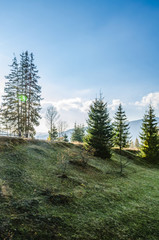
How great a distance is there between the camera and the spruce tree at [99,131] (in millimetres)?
18281

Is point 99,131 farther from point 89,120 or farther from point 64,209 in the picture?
point 64,209

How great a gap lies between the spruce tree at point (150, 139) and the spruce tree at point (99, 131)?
10.2m

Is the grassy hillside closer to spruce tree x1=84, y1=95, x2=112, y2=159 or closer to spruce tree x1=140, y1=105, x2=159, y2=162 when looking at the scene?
spruce tree x1=84, y1=95, x2=112, y2=159

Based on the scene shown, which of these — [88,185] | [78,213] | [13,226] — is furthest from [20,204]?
[88,185]

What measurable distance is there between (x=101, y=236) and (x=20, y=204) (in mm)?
3117

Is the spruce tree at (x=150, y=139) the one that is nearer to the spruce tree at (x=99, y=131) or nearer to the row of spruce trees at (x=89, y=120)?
the row of spruce trees at (x=89, y=120)

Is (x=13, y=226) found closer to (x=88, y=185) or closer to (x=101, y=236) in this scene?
(x=101, y=236)

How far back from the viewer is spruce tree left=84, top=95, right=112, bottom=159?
18281mm

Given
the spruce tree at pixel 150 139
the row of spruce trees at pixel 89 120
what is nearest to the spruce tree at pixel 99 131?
the row of spruce trees at pixel 89 120

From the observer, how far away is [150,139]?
2486 centimetres

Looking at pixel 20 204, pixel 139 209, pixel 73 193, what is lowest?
pixel 139 209

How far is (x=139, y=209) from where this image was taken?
6879 millimetres

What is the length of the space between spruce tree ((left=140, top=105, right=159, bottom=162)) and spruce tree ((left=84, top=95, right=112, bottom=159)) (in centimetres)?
1016

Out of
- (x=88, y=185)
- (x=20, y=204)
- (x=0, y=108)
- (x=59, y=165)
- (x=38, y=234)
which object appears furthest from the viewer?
Answer: (x=0, y=108)
